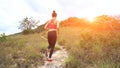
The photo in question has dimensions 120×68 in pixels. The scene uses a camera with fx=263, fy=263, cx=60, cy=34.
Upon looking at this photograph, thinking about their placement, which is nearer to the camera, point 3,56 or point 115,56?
point 115,56

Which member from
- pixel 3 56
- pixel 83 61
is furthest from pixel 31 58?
pixel 83 61

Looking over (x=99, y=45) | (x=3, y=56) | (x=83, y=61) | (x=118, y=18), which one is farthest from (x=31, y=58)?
(x=118, y=18)

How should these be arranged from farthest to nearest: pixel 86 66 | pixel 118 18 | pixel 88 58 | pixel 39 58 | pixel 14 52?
pixel 118 18, pixel 14 52, pixel 39 58, pixel 88 58, pixel 86 66

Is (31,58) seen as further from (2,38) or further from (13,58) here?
(2,38)

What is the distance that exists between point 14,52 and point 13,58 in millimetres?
698

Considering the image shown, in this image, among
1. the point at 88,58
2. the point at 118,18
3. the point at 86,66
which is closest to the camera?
the point at 86,66

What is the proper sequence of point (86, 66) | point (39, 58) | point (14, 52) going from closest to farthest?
point (86, 66), point (39, 58), point (14, 52)

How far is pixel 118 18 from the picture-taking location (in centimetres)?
1458

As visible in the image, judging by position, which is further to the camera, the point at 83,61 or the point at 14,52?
the point at 14,52

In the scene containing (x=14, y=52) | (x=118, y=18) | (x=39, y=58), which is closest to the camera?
(x=39, y=58)

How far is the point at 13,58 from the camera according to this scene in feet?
39.7

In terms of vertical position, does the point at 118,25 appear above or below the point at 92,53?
above

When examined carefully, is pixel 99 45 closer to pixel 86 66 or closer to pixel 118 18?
pixel 86 66

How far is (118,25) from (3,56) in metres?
7.06
